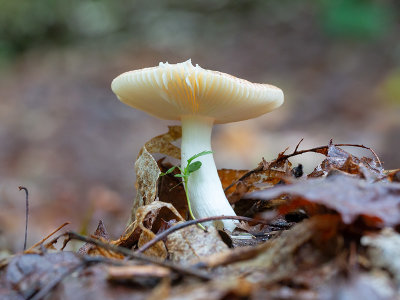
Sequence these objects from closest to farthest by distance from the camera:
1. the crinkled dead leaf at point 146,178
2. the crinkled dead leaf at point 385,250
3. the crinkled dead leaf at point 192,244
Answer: the crinkled dead leaf at point 385,250, the crinkled dead leaf at point 192,244, the crinkled dead leaf at point 146,178

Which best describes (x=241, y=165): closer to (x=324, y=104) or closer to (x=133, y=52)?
(x=324, y=104)

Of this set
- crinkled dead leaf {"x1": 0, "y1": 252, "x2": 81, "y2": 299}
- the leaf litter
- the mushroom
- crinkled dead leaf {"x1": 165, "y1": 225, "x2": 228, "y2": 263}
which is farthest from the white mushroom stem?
crinkled dead leaf {"x1": 0, "y1": 252, "x2": 81, "y2": 299}

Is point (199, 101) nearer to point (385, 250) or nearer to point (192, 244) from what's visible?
point (192, 244)

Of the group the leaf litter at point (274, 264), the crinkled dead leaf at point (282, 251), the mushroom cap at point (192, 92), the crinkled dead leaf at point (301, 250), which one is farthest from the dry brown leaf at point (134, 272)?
the mushroom cap at point (192, 92)

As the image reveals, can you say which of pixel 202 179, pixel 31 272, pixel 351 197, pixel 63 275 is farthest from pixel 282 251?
pixel 202 179

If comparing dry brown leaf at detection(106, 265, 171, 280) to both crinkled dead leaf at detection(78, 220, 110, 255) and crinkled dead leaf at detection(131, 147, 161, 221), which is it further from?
crinkled dead leaf at detection(131, 147, 161, 221)

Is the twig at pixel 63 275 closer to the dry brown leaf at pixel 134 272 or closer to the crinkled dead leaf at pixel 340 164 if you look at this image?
the dry brown leaf at pixel 134 272
